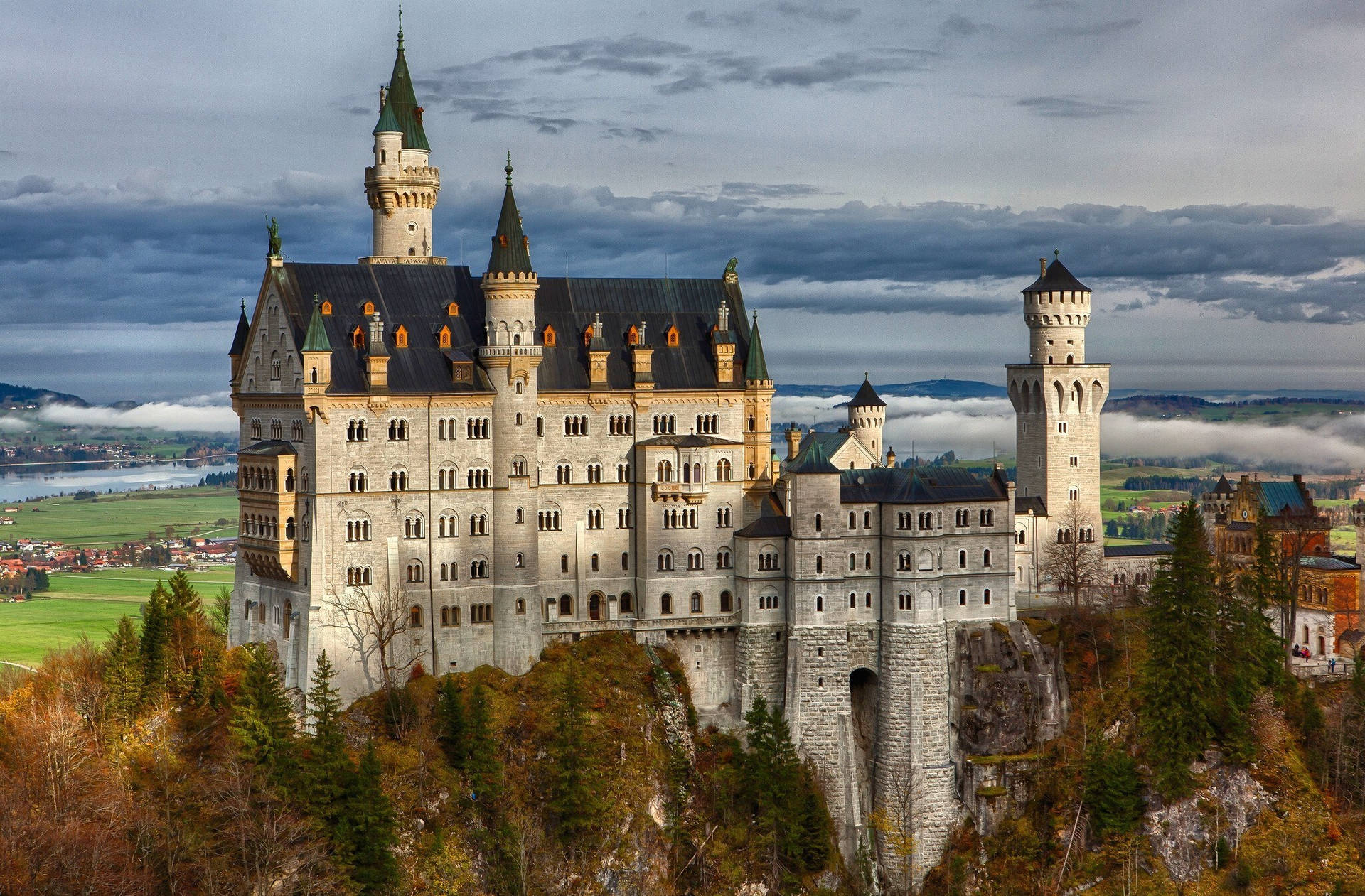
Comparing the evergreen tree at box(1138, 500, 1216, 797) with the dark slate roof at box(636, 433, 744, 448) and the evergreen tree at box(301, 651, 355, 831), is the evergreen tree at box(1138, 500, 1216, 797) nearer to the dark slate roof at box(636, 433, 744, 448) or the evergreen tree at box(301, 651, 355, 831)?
the dark slate roof at box(636, 433, 744, 448)

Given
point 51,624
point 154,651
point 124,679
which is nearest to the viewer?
point 124,679

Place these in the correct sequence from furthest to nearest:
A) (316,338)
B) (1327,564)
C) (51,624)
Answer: (51,624) → (1327,564) → (316,338)

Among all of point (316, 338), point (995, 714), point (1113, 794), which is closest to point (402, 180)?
point (316, 338)

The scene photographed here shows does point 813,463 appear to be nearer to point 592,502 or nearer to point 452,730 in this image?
point 592,502

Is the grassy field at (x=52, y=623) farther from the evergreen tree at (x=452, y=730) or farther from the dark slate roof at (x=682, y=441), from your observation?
the dark slate roof at (x=682, y=441)

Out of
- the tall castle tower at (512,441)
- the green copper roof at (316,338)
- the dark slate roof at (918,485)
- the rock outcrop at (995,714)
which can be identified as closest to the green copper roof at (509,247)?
the tall castle tower at (512,441)

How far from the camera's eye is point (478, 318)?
113 meters

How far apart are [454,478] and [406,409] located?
5239mm

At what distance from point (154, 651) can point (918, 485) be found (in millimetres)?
49020

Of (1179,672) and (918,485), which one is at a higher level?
(918,485)

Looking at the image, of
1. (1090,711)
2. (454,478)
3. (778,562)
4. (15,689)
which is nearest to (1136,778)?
(1090,711)

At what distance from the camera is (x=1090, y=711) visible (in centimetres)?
11600

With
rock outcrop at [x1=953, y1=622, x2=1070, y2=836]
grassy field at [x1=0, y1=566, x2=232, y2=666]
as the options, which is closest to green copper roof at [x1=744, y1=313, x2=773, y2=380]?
rock outcrop at [x1=953, y1=622, x2=1070, y2=836]

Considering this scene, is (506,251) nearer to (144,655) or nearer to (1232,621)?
(144,655)
